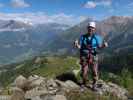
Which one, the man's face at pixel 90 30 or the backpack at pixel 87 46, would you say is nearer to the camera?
the man's face at pixel 90 30

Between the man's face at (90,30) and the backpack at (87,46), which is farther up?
the man's face at (90,30)

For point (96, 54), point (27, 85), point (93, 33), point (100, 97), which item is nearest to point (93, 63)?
point (96, 54)

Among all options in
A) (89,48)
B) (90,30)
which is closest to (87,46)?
(89,48)

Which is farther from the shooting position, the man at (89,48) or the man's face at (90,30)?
the man at (89,48)

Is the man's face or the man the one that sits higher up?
the man's face

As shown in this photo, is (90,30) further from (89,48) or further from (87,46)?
(89,48)

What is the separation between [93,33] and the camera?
69.2 feet

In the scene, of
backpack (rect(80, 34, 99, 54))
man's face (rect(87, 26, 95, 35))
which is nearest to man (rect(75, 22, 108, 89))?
backpack (rect(80, 34, 99, 54))

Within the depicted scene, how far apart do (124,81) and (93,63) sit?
41.0 ft

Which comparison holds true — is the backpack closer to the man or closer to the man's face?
the man

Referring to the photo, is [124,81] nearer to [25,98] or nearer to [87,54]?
[87,54]

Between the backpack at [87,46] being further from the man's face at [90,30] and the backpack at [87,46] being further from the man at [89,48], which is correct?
the man's face at [90,30]

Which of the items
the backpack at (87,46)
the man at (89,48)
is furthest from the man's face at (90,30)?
the backpack at (87,46)

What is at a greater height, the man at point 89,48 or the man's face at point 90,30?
the man's face at point 90,30
